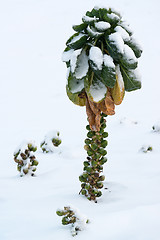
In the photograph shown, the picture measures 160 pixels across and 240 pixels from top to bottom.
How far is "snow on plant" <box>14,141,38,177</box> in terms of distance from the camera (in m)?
2.68

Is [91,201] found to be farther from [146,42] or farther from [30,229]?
[146,42]

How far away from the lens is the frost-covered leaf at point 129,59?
180 centimetres

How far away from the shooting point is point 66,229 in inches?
70.6

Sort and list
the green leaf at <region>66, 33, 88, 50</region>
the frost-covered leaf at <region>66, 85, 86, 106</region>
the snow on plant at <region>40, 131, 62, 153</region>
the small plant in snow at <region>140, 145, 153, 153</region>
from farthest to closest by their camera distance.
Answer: the snow on plant at <region>40, 131, 62, 153</region>
the small plant in snow at <region>140, 145, 153, 153</region>
the frost-covered leaf at <region>66, 85, 86, 106</region>
the green leaf at <region>66, 33, 88, 50</region>

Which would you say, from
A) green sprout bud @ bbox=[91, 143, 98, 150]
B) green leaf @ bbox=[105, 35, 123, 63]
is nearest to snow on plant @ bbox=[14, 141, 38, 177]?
green sprout bud @ bbox=[91, 143, 98, 150]

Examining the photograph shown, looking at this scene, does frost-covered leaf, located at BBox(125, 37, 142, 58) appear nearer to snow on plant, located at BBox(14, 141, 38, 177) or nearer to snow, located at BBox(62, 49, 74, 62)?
snow, located at BBox(62, 49, 74, 62)

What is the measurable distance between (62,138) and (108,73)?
88.7 inches

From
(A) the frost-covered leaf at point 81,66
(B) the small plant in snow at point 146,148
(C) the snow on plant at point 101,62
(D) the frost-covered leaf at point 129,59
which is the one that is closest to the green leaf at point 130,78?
(C) the snow on plant at point 101,62

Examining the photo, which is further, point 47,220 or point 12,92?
point 12,92

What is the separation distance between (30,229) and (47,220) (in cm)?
12

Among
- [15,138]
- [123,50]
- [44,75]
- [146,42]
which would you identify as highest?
[146,42]

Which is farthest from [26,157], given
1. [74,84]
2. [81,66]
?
[81,66]

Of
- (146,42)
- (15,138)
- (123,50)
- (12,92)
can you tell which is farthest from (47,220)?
(146,42)

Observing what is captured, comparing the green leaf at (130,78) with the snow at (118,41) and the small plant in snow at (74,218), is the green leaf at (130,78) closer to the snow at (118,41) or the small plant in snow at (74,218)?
the snow at (118,41)
